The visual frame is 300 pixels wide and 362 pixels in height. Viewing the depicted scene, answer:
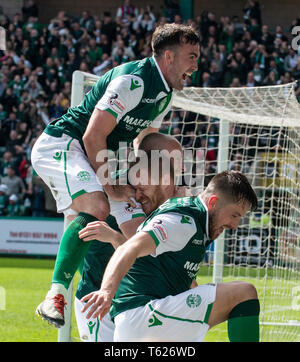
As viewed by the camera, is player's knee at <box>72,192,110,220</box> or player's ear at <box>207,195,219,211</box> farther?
player's knee at <box>72,192,110,220</box>

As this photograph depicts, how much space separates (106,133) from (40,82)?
1556 cm

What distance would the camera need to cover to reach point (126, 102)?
4.18m

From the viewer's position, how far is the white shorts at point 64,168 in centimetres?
414

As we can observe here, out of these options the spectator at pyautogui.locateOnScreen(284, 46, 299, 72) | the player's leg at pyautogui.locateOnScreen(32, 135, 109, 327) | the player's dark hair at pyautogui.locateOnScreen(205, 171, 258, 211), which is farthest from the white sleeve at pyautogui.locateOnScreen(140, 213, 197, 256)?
the spectator at pyautogui.locateOnScreen(284, 46, 299, 72)

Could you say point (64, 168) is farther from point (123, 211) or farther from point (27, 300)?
point (27, 300)

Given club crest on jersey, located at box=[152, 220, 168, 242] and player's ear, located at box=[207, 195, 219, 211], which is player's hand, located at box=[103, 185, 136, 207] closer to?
player's ear, located at box=[207, 195, 219, 211]

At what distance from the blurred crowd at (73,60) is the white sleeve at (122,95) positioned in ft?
36.8

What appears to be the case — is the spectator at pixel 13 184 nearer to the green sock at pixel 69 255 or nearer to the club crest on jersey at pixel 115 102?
the club crest on jersey at pixel 115 102

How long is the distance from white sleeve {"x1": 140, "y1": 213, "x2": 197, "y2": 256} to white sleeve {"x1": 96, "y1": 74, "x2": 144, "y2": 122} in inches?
40.9

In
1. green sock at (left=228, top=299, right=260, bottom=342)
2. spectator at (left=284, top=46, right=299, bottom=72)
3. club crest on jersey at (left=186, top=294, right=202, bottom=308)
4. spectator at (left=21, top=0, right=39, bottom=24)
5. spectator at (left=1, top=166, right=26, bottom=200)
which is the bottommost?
spectator at (left=1, top=166, right=26, bottom=200)

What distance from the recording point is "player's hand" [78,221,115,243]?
3.67 m

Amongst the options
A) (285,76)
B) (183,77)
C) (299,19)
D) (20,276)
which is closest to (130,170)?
(183,77)

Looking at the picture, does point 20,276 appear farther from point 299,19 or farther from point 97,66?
point 299,19

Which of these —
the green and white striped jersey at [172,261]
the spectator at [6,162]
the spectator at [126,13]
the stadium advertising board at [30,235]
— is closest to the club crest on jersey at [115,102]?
the green and white striped jersey at [172,261]
